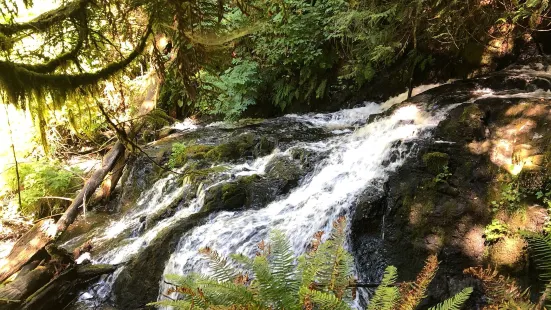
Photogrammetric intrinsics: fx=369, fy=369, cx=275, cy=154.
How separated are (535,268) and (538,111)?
2465 millimetres

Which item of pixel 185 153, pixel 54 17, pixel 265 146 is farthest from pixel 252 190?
pixel 54 17

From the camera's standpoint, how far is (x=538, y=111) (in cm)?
531

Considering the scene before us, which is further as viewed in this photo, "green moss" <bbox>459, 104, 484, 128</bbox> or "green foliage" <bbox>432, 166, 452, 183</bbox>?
"green moss" <bbox>459, 104, 484, 128</bbox>

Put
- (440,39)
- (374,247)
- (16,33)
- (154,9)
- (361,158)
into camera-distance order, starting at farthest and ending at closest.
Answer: (440,39) < (361,158) < (374,247) < (154,9) < (16,33)

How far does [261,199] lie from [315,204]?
1217 mm

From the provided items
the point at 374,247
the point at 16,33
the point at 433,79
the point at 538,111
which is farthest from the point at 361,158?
the point at 16,33

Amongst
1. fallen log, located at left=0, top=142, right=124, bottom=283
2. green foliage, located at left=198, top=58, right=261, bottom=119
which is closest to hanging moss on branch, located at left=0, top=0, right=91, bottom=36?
fallen log, located at left=0, top=142, right=124, bottom=283

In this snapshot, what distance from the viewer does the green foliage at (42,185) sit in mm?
8430

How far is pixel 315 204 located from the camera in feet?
19.7

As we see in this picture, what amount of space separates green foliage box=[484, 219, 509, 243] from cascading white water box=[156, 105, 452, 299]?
1729mm

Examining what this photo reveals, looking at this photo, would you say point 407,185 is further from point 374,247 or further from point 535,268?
point 535,268

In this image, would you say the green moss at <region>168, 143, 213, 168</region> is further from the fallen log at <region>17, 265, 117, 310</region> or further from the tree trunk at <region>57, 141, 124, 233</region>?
the fallen log at <region>17, 265, 117, 310</region>

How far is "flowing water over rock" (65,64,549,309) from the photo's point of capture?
573cm

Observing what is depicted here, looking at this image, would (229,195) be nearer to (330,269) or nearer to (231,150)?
(231,150)
